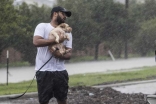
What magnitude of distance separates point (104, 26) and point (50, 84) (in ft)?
89.0

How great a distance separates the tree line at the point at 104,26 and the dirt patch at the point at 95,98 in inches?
455

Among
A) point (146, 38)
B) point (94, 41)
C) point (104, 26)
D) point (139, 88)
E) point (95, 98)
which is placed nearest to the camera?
point (95, 98)

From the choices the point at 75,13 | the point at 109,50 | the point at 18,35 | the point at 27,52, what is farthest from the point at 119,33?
the point at 18,35

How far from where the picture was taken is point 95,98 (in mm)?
11234

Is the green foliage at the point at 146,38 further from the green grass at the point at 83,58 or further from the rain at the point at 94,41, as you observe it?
the green grass at the point at 83,58

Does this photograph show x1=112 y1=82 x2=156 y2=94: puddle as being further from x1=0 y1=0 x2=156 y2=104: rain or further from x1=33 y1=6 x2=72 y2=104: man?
x1=33 y1=6 x2=72 y2=104: man

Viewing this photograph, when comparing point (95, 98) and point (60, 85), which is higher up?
point (60, 85)

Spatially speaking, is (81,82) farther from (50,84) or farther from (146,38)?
(146,38)

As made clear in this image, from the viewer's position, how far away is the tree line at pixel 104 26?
86.6ft

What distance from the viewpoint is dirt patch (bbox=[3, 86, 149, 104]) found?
1069 cm

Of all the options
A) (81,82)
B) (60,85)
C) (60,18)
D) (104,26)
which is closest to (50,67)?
(60,85)

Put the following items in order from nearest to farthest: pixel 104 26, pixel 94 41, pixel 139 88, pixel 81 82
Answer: pixel 139 88 < pixel 81 82 < pixel 94 41 < pixel 104 26

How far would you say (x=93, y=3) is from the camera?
31312 mm

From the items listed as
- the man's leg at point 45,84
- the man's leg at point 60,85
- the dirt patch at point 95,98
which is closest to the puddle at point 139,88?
the dirt patch at point 95,98
